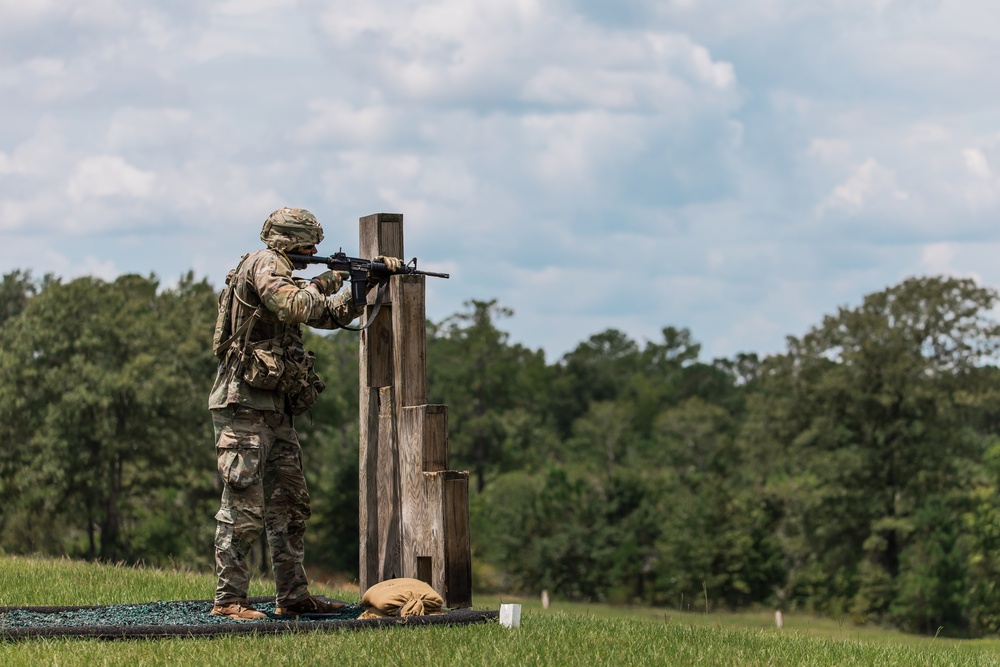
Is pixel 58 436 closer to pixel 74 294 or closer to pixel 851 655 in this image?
pixel 74 294

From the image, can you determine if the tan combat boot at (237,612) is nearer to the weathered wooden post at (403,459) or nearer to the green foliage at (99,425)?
the weathered wooden post at (403,459)

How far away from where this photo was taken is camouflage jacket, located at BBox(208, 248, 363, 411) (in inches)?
389

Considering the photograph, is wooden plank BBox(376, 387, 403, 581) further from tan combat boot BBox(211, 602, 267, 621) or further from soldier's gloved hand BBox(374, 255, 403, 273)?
tan combat boot BBox(211, 602, 267, 621)

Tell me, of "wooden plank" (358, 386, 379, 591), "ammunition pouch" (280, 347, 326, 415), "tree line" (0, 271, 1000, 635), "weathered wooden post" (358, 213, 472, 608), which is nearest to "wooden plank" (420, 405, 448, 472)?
"weathered wooden post" (358, 213, 472, 608)

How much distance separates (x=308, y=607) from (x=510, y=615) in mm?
1896

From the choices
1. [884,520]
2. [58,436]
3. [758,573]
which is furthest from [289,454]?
[758,573]

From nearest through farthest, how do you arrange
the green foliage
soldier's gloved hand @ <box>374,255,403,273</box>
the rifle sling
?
1. soldier's gloved hand @ <box>374,255,403,273</box>
2. the rifle sling
3. the green foliage

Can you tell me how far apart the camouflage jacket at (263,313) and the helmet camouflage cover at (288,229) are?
0.15 m

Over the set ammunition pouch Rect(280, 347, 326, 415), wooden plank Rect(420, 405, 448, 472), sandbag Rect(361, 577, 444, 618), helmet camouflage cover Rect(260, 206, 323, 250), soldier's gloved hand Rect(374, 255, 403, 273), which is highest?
helmet camouflage cover Rect(260, 206, 323, 250)

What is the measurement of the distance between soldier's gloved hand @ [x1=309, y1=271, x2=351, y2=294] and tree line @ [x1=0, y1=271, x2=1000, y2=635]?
31820 millimetres

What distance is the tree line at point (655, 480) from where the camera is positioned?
45625 millimetres

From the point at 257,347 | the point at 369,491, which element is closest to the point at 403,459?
the point at 369,491

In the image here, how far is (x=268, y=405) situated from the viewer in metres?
10.2

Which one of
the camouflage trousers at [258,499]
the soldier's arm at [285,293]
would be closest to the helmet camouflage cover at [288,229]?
the soldier's arm at [285,293]
